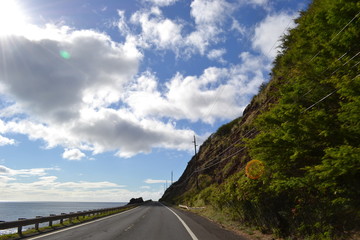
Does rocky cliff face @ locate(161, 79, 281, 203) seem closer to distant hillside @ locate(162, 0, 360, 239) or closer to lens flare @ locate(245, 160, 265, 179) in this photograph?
lens flare @ locate(245, 160, 265, 179)

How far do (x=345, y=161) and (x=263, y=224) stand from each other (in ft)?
24.3

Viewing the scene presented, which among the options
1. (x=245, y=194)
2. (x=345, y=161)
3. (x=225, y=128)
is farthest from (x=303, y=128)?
(x=225, y=128)

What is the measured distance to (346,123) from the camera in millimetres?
8602

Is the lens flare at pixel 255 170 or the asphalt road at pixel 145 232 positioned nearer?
the asphalt road at pixel 145 232

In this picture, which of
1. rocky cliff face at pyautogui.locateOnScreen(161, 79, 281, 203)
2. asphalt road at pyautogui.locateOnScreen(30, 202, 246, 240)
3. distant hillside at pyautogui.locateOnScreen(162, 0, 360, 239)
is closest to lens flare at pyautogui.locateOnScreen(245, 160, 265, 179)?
distant hillside at pyautogui.locateOnScreen(162, 0, 360, 239)

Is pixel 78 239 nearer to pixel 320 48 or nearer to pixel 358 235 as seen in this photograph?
pixel 358 235

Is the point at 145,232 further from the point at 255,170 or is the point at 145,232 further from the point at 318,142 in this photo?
the point at 318,142

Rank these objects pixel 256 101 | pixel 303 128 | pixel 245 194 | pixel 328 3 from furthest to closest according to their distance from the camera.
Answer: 1. pixel 256 101
2. pixel 245 194
3. pixel 328 3
4. pixel 303 128

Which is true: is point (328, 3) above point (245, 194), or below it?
above

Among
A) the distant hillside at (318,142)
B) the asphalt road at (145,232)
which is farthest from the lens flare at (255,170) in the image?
the asphalt road at (145,232)

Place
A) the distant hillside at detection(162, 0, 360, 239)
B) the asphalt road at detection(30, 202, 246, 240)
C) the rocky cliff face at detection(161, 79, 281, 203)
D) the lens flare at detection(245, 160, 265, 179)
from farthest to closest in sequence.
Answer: the rocky cliff face at detection(161, 79, 281, 203), the lens flare at detection(245, 160, 265, 179), the asphalt road at detection(30, 202, 246, 240), the distant hillside at detection(162, 0, 360, 239)

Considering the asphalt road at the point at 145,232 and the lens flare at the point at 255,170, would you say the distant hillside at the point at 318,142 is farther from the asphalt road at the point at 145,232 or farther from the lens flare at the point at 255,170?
the asphalt road at the point at 145,232

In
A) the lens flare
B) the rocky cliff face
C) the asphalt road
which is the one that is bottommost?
the asphalt road

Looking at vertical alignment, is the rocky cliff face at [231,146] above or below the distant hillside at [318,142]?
above
